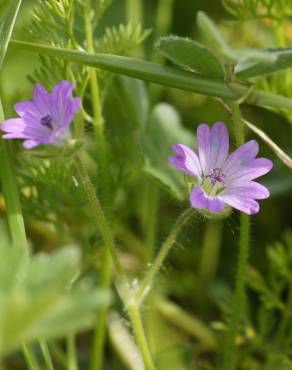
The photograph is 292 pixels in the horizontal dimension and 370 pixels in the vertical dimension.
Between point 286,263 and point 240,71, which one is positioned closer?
point 240,71

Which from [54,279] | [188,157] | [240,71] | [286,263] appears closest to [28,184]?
[188,157]

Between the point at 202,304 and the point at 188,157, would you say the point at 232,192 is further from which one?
the point at 202,304

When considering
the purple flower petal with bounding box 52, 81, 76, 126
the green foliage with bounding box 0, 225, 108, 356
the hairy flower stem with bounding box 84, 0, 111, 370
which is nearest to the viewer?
the green foliage with bounding box 0, 225, 108, 356

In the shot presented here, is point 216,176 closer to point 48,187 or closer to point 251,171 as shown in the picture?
point 251,171

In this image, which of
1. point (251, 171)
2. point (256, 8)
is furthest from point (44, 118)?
point (256, 8)

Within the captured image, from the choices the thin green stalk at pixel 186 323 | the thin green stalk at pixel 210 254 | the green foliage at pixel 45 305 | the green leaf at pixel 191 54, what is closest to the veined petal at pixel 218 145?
the green leaf at pixel 191 54

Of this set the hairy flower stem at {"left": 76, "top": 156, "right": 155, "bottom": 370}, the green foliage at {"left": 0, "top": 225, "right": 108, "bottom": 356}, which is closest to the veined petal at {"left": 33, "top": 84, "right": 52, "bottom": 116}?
the hairy flower stem at {"left": 76, "top": 156, "right": 155, "bottom": 370}

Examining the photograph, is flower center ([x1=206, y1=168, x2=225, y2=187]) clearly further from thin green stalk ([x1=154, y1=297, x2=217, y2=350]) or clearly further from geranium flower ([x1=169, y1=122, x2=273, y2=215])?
thin green stalk ([x1=154, y1=297, x2=217, y2=350])
